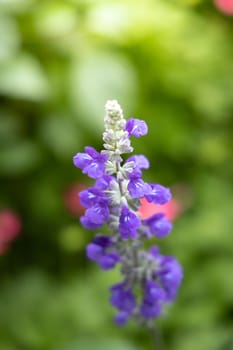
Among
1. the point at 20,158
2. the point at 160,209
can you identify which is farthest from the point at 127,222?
the point at 20,158

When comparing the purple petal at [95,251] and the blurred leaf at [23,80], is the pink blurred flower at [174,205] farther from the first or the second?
the purple petal at [95,251]

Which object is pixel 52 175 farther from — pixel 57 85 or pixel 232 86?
pixel 232 86

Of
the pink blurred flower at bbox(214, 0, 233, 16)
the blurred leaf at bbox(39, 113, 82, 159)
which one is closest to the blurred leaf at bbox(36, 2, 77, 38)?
the blurred leaf at bbox(39, 113, 82, 159)

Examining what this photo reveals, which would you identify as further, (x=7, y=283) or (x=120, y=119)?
(x=7, y=283)

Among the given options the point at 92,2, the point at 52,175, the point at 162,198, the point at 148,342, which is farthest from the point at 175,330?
the point at 92,2

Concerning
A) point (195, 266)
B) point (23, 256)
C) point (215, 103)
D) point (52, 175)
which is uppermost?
point (215, 103)

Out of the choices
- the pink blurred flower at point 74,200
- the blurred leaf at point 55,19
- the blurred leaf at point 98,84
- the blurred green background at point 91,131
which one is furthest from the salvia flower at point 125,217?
the blurred leaf at point 55,19

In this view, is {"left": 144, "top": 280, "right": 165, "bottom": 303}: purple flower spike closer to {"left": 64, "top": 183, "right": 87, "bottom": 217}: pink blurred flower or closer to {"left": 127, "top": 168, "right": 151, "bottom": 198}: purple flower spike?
{"left": 127, "top": 168, "right": 151, "bottom": 198}: purple flower spike
